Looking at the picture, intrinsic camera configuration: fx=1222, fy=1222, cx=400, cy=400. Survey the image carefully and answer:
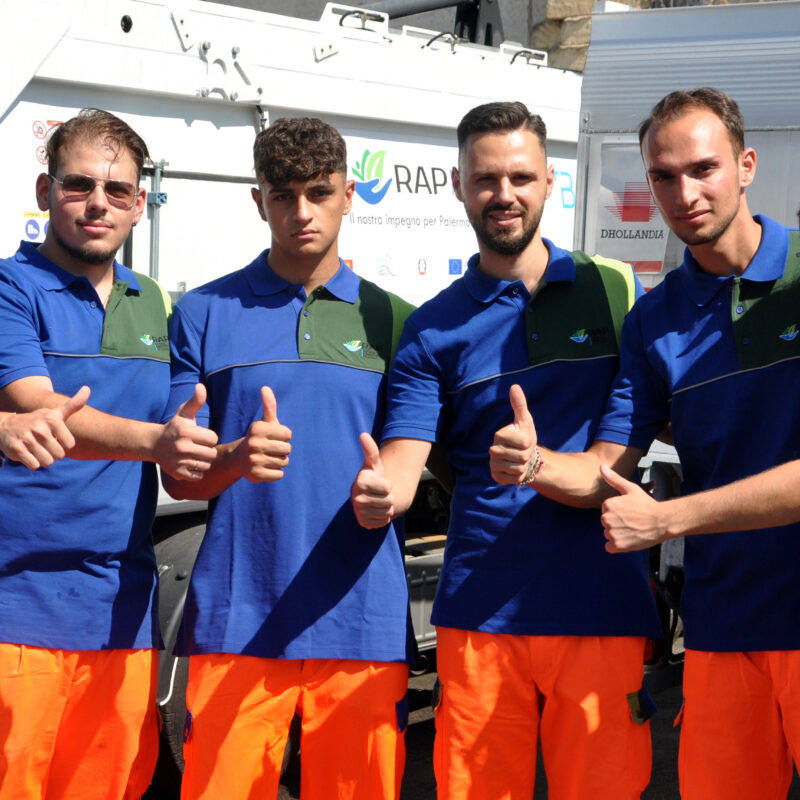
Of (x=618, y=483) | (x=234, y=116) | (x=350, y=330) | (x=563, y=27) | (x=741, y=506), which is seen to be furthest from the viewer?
(x=563, y=27)

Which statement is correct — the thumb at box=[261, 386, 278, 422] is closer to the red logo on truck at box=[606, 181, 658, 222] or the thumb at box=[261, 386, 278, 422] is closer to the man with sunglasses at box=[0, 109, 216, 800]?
the man with sunglasses at box=[0, 109, 216, 800]

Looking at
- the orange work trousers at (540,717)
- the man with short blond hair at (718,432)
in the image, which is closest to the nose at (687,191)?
the man with short blond hair at (718,432)

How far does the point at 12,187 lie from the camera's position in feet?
14.8

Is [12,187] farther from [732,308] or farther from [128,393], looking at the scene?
[732,308]

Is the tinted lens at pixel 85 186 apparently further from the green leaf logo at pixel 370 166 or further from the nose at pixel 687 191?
the green leaf logo at pixel 370 166

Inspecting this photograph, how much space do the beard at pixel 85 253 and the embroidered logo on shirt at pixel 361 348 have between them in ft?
2.30

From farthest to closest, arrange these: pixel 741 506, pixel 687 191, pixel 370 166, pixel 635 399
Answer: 1. pixel 370 166
2. pixel 635 399
3. pixel 687 191
4. pixel 741 506

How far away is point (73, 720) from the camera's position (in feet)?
10.9

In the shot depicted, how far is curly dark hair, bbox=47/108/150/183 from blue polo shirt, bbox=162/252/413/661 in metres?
0.53

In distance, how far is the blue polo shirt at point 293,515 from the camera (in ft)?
10.3

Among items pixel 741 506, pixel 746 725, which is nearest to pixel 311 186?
pixel 741 506

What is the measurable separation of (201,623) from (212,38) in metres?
2.93

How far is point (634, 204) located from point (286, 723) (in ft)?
10.2

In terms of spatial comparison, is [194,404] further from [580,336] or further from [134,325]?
[580,336]
